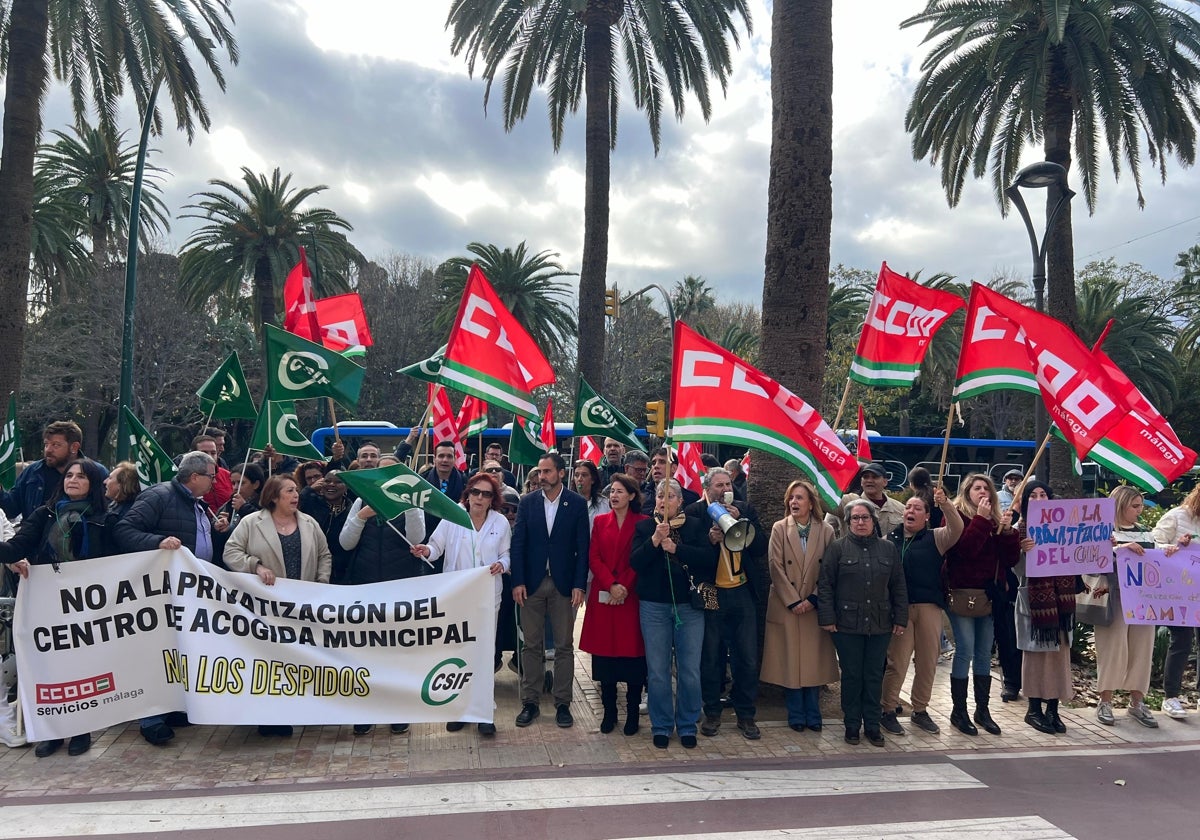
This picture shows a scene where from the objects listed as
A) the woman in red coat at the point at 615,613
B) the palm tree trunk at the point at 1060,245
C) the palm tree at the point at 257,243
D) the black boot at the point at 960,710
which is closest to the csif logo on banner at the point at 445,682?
the woman in red coat at the point at 615,613

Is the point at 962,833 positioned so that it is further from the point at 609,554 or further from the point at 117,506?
the point at 117,506

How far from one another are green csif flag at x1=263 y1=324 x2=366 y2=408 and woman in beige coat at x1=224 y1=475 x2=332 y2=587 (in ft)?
3.62

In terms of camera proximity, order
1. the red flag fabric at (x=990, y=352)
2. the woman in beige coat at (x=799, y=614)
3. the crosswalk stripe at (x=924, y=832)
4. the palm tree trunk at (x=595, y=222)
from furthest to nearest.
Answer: the palm tree trunk at (x=595, y=222), the red flag fabric at (x=990, y=352), the woman in beige coat at (x=799, y=614), the crosswalk stripe at (x=924, y=832)

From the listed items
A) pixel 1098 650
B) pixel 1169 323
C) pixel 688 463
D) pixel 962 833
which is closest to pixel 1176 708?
pixel 1098 650

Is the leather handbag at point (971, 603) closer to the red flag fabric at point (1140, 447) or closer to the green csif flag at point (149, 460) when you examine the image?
the red flag fabric at point (1140, 447)

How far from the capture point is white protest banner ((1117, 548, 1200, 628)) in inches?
282

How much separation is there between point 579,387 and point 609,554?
2.10m

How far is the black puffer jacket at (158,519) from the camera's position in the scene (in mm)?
5969

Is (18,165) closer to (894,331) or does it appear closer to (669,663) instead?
(669,663)

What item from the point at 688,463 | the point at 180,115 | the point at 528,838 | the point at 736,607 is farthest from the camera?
the point at 180,115

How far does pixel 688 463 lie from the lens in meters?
9.57

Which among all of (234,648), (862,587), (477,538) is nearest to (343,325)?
(477,538)

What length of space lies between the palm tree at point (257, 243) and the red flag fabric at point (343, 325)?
52.7 ft

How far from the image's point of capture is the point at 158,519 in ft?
20.0
